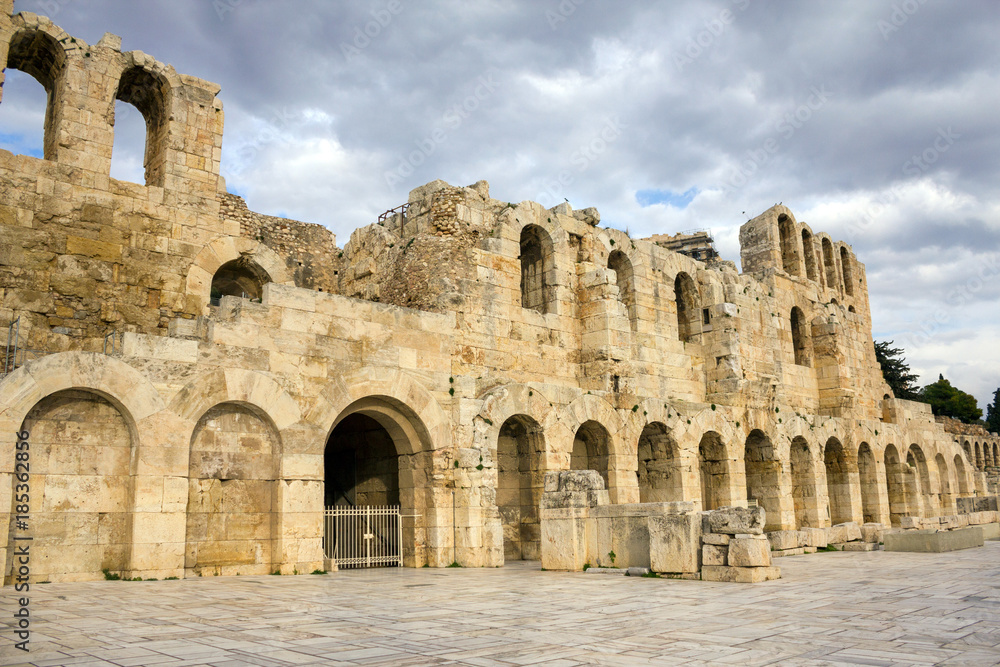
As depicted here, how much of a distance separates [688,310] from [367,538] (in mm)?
13015

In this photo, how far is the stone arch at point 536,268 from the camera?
19.5 m

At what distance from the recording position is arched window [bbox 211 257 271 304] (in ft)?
52.5

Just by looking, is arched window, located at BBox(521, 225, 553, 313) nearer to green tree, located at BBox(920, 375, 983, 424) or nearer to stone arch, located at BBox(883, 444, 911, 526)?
stone arch, located at BBox(883, 444, 911, 526)

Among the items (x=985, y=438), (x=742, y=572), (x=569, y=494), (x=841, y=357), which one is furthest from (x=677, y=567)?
(x=985, y=438)

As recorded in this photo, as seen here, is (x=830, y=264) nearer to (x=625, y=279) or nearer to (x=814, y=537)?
(x=625, y=279)

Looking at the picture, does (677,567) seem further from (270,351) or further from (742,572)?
(270,351)

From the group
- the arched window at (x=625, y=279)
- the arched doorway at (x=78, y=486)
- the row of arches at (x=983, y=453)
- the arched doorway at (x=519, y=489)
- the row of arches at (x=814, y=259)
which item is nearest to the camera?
the arched doorway at (x=78, y=486)

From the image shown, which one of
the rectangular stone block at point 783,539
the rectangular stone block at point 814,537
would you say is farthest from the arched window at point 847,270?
the rectangular stone block at point 783,539

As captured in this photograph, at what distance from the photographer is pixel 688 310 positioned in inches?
936

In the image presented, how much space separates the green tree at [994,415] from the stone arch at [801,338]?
166 ft

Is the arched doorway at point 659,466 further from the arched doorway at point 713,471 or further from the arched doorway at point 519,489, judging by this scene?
the arched doorway at point 519,489

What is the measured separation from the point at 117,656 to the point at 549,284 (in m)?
14.9

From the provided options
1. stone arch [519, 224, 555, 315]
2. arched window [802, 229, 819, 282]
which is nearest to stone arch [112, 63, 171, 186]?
stone arch [519, 224, 555, 315]

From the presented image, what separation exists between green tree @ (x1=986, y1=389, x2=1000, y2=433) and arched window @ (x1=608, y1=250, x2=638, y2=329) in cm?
6099
